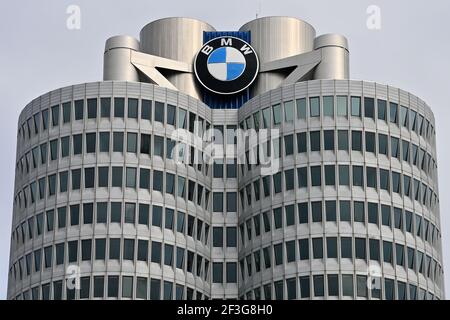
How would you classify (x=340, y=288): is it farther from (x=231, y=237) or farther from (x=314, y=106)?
(x=314, y=106)

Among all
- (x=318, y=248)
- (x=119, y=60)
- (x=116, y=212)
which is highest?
(x=119, y=60)

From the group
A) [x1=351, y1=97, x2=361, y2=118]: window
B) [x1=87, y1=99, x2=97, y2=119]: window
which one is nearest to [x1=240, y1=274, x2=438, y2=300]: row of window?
[x1=351, y1=97, x2=361, y2=118]: window

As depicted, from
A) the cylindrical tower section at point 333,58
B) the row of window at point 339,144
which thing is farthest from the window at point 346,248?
the cylindrical tower section at point 333,58

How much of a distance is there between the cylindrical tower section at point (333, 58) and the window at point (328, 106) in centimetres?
433

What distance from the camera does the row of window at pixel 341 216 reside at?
141 meters

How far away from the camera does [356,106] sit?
146 m

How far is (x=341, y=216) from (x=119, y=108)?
27.2 meters

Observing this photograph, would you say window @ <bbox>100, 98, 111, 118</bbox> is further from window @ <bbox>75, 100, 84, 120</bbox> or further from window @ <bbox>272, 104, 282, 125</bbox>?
window @ <bbox>272, 104, 282, 125</bbox>

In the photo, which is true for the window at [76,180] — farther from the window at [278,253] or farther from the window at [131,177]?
the window at [278,253]

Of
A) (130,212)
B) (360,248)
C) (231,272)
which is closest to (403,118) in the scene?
(360,248)

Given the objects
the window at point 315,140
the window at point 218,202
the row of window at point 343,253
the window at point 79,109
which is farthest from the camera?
the window at point 218,202

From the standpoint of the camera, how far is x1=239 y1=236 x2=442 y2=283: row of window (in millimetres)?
139250
